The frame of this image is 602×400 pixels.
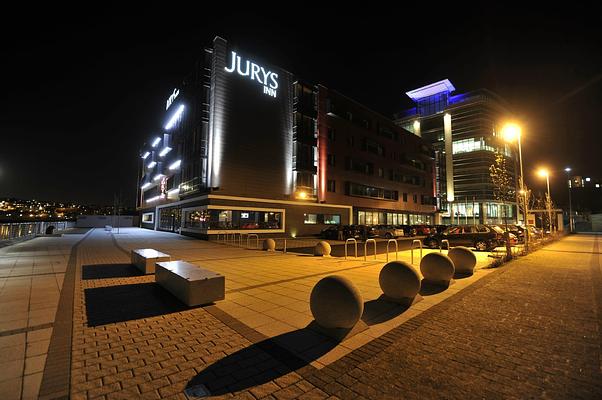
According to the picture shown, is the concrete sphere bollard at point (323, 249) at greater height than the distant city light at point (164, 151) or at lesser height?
lesser

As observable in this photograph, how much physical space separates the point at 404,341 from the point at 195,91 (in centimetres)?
3658

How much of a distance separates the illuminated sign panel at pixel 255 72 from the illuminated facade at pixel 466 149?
4694cm

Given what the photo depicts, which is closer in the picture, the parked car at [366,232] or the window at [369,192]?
the parked car at [366,232]

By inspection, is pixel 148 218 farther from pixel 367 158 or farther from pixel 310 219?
pixel 367 158

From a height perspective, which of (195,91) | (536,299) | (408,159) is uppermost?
(195,91)

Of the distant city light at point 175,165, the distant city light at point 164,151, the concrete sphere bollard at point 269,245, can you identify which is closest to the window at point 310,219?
the concrete sphere bollard at point 269,245

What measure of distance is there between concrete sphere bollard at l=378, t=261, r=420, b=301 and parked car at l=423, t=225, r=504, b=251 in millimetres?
14817

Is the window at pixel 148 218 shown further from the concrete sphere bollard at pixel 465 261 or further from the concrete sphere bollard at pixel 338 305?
the concrete sphere bollard at pixel 338 305

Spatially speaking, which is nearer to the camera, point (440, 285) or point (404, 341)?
point (404, 341)

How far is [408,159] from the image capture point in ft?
187

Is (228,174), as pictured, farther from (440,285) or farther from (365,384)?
(365,384)

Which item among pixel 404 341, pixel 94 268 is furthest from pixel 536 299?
pixel 94 268

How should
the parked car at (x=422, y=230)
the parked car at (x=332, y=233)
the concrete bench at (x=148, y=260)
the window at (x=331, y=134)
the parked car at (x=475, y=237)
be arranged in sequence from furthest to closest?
the window at (x=331, y=134)
the parked car at (x=422, y=230)
the parked car at (x=332, y=233)
the parked car at (x=475, y=237)
the concrete bench at (x=148, y=260)

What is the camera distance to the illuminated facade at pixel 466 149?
68688mm
